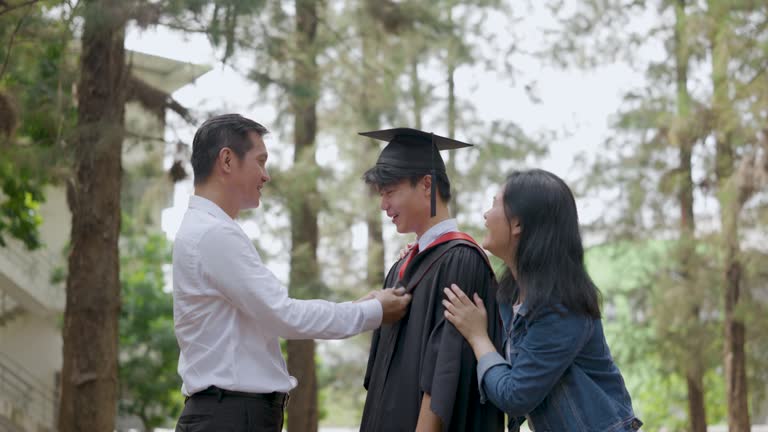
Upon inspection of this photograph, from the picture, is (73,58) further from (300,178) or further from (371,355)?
(371,355)

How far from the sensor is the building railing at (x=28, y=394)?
49.0 feet

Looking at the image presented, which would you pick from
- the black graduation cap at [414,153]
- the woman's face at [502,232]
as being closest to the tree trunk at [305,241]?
the black graduation cap at [414,153]

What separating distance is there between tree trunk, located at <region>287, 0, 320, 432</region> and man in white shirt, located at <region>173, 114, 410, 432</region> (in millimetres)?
7691

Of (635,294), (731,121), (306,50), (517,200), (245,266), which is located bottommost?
(635,294)

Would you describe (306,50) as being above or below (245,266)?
above

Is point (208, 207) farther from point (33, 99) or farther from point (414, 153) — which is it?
point (33, 99)

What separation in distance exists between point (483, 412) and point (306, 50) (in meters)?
9.31

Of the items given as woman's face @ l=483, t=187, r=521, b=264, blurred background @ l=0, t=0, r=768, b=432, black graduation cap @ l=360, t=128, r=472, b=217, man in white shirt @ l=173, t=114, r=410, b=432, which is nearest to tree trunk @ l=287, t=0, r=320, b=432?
blurred background @ l=0, t=0, r=768, b=432

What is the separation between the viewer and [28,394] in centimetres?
1573

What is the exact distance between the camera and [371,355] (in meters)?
3.35

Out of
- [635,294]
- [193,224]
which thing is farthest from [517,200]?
[635,294]

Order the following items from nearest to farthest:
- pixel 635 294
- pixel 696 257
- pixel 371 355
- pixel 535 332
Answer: pixel 535 332 → pixel 371 355 → pixel 696 257 → pixel 635 294

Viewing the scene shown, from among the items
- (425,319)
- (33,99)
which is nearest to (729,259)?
(33,99)

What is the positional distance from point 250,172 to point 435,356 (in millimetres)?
936
